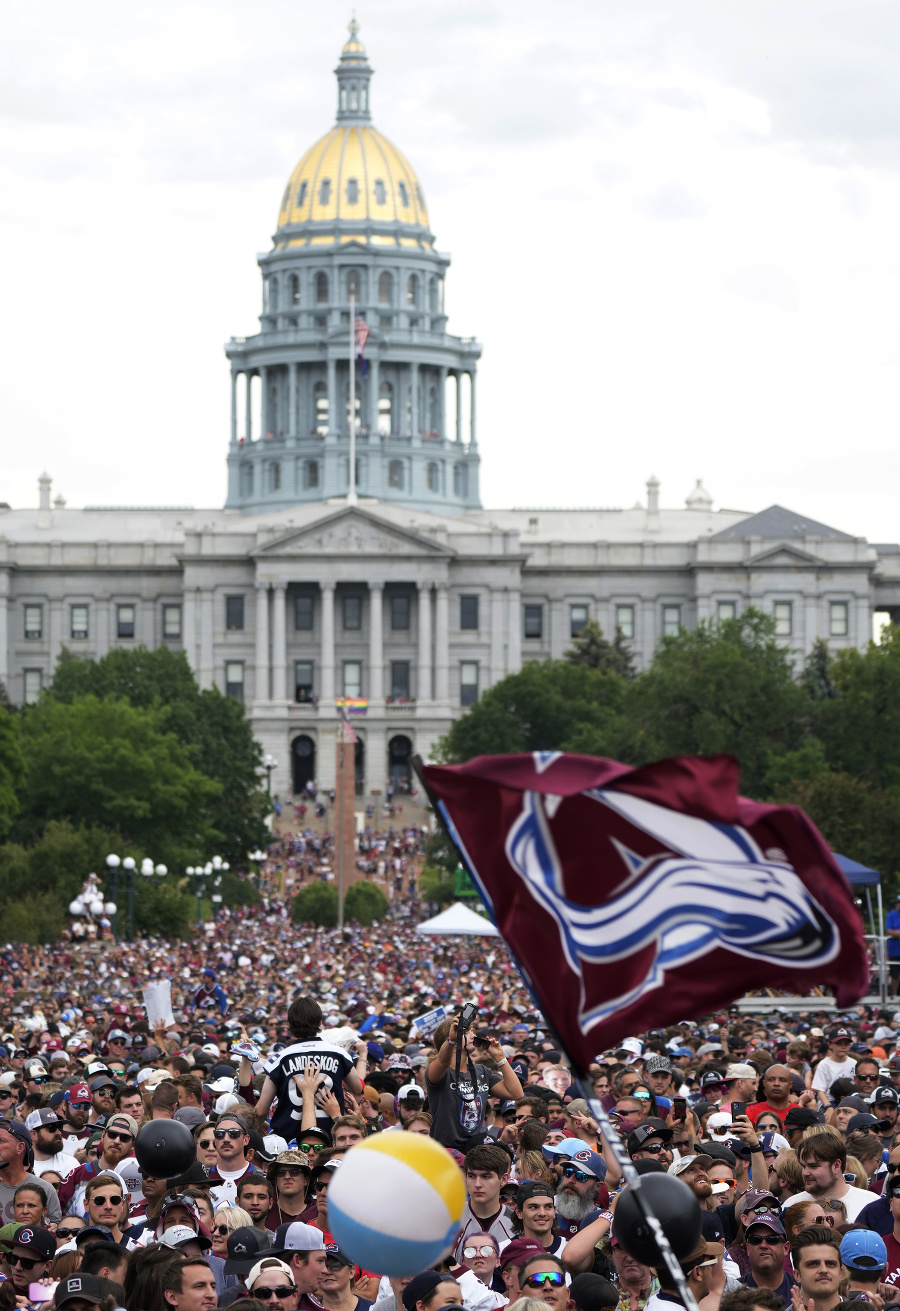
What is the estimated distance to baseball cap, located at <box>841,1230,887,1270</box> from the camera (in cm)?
1096

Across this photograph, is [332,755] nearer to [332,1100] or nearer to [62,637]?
[62,637]

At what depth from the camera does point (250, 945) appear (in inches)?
2143

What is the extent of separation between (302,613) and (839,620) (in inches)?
1105

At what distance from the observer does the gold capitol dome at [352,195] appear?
16062 centimetres

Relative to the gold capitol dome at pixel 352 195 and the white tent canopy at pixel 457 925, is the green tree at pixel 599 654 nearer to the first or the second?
the gold capitol dome at pixel 352 195

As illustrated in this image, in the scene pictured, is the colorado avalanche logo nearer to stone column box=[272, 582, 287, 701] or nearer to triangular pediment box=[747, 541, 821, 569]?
stone column box=[272, 582, 287, 701]

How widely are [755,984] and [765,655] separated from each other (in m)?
76.1

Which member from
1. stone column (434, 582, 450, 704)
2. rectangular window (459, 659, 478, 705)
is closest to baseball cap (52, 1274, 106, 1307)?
stone column (434, 582, 450, 704)

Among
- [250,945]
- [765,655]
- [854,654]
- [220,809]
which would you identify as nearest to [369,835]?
[220,809]

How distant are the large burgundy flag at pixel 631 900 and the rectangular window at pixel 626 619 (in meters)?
131

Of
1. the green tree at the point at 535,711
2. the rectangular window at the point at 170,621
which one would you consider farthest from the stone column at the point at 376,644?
the green tree at the point at 535,711

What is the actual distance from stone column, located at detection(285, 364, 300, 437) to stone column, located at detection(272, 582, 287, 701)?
920 inches

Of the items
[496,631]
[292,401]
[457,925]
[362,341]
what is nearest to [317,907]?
[457,925]

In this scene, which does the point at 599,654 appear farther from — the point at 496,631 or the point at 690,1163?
the point at 690,1163
